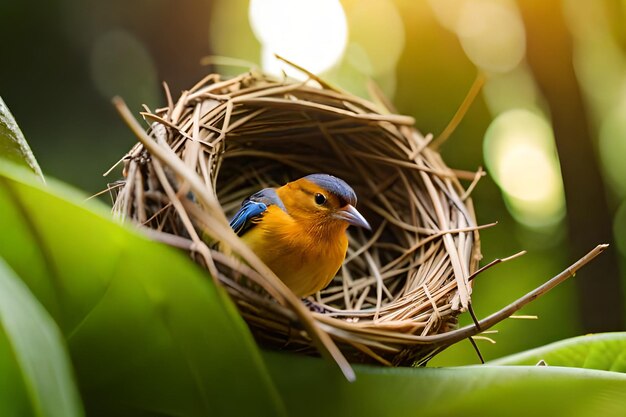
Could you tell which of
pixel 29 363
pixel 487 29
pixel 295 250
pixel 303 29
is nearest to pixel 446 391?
pixel 295 250

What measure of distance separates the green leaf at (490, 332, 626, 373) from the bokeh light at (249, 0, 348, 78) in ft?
2.35

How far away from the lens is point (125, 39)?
1.32 meters

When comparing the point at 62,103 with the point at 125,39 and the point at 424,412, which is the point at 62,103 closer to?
the point at 125,39

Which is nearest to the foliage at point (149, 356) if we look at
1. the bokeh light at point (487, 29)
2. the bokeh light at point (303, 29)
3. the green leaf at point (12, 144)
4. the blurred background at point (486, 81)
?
the green leaf at point (12, 144)

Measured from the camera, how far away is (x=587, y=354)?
86 cm

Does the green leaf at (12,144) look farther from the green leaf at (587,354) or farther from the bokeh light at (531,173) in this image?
the bokeh light at (531,173)

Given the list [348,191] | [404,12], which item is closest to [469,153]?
[404,12]

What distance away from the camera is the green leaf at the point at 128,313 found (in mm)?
499

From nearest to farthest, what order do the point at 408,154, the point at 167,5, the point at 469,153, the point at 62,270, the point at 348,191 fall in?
the point at 62,270 < the point at 348,191 < the point at 408,154 < the point at 167,5 < the point at 469,153

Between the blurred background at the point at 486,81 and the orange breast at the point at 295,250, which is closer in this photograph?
the orange breast at the point at 295,250

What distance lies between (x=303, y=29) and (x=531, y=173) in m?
0.65

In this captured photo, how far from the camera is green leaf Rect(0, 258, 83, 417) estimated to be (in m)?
0.42

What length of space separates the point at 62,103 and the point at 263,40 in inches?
18.8

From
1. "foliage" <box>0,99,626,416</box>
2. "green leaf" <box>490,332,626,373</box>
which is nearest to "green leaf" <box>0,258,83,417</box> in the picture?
"foliage" <box>0,99,626,416</box>
